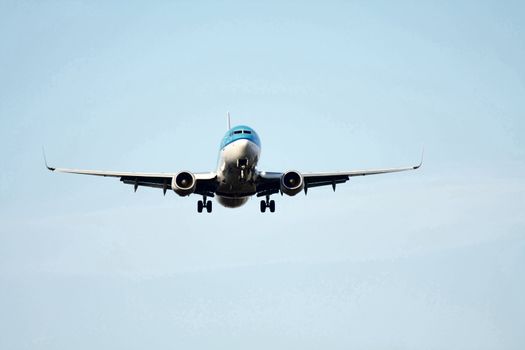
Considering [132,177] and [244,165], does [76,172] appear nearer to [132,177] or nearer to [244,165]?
[132,177]

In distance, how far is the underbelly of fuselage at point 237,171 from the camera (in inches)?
1825

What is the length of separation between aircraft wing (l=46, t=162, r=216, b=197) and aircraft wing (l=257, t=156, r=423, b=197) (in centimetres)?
302

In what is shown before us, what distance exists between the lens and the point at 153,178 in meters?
51.9

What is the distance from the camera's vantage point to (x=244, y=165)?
46562mm

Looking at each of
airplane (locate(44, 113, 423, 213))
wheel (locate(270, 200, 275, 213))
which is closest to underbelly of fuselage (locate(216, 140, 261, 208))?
airplane (locate(44, 113, 423, 213))

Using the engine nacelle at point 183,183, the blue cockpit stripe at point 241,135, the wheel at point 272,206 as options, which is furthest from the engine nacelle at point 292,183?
the engine nacelle at point 183,183

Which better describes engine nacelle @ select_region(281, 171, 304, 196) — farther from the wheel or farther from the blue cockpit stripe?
the wheel

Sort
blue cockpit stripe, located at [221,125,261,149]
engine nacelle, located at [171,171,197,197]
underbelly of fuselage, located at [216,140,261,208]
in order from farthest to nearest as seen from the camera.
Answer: engine nacelle, located at [171,171,197,197] → blue cockpit stripe, located at [221,125,261,149] → underbelly of fuselage, located at [216,140,261,208]

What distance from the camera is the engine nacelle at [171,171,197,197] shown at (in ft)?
157

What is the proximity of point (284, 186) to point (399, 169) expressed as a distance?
7.90 m

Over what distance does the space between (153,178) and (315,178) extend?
32.4 ft

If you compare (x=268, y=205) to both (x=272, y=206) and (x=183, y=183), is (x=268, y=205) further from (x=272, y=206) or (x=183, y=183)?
(x=183, y=183)

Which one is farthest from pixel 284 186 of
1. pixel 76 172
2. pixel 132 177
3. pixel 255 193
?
pixel 76 172

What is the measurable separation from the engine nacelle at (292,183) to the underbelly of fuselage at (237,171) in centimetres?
173
